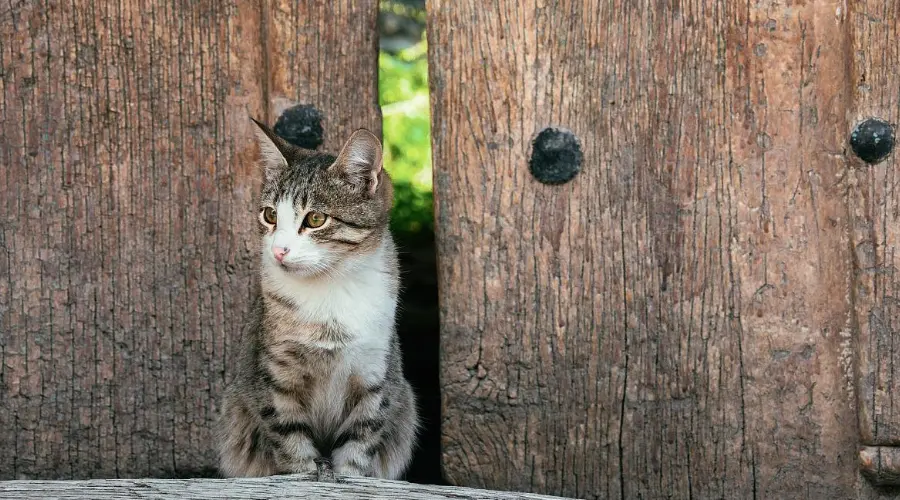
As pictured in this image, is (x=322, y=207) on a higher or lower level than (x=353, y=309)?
higher

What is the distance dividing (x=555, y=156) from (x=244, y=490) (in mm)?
1232

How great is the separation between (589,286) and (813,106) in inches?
31.0

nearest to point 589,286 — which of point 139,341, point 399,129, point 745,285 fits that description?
point 745,285

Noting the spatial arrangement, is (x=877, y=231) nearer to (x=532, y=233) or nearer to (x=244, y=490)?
(x=532, y=233)

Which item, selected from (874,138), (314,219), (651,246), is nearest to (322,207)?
(314,219)

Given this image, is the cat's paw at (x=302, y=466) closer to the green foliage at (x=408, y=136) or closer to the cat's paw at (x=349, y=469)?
the cat's paw at (x=349, y=469)

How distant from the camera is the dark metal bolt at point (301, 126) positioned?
2895mm

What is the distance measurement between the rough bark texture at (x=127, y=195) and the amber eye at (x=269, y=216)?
23cm

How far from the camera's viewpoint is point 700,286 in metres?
2.86

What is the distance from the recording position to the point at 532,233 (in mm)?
2877

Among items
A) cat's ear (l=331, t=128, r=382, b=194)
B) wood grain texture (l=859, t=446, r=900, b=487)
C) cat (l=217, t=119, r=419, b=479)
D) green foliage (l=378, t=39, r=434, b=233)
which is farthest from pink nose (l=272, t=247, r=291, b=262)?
wood grain texture (l=859, t=446, r=900, b=487)

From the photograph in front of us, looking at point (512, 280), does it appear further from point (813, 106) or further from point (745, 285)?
point (813, 106)

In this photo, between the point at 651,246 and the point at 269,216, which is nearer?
the point at 269,216

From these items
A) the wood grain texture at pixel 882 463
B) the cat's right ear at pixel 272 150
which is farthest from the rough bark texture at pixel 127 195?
the wood grain texture at pixel 882 463
